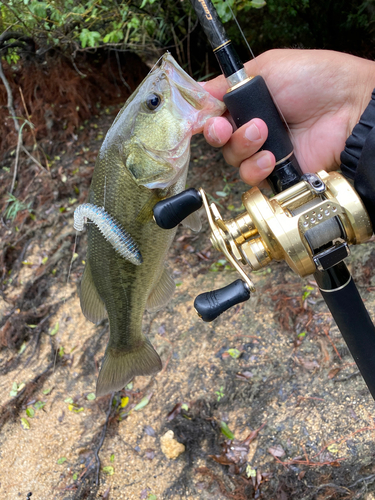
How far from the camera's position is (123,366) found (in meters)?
2.17

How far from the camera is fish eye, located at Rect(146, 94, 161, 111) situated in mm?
1710

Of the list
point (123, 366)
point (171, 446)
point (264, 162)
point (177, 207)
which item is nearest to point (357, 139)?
point (264, 162)

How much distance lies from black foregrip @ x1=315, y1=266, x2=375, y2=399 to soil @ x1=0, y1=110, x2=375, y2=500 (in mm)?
1170

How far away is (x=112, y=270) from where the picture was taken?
1.95 meters

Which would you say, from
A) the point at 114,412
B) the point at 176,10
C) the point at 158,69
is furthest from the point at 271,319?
the point at 176,10

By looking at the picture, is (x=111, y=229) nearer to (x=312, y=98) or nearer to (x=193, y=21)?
(x=312, y=98)

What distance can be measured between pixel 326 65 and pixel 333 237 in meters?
1.14

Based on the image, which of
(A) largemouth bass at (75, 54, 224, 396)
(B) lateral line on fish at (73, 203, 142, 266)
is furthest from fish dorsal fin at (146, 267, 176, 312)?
(B) lateral line on fish at (73, 203, 142, 266)

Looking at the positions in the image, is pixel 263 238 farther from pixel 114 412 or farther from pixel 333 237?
pixel 114 412

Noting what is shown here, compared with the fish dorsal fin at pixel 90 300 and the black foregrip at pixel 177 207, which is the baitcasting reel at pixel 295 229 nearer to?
the black foregrip at pixel 177 207

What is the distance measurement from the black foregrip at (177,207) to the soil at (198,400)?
6.22 feet

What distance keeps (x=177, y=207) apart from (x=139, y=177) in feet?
1.90

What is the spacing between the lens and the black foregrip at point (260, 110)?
137 centimetres

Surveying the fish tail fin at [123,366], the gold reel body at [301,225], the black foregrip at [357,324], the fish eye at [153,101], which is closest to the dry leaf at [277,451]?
the fish tail fin at [123,366]
